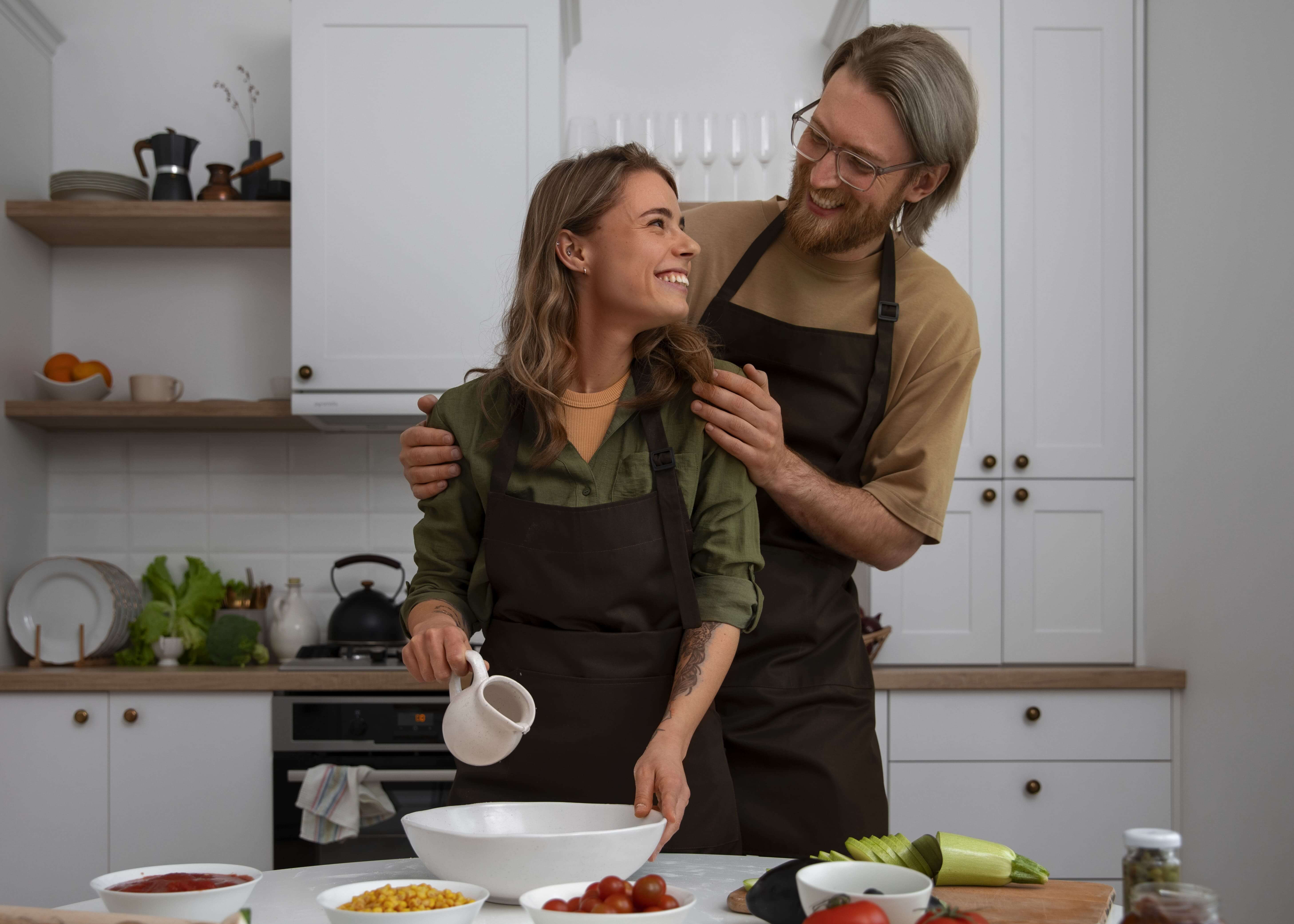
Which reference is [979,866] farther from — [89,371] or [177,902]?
[89,371]

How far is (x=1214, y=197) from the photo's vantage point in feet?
9.02

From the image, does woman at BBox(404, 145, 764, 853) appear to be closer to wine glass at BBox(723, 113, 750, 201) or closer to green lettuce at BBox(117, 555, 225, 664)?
wine glass at BBox(723, 113, 750, 201)

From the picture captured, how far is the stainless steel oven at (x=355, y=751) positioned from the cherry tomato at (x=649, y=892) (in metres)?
1.94

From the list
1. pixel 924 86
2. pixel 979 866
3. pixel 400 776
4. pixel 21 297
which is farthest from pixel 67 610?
pixel 979 866

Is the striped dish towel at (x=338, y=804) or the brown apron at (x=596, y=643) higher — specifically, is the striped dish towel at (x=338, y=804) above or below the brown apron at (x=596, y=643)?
below

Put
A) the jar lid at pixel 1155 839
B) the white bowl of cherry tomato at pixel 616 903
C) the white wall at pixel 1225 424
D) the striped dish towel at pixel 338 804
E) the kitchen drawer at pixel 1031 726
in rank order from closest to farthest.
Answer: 1. the jar lid at pixel 1155 839
2. the white bowl of cherry tomato at pixel 616 903
3. the white wall at pixel 1225 424
4. the striped dish towel at pixel 338 804
5. the kitchen drawer at pixel 1031 726

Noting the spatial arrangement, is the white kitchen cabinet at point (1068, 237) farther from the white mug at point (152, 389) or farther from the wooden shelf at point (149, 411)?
the white mug at point (152, 389)

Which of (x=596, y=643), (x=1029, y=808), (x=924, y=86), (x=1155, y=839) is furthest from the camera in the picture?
(x=1029, y=808)

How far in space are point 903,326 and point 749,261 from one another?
0.94 ft

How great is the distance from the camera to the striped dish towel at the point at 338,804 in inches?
106

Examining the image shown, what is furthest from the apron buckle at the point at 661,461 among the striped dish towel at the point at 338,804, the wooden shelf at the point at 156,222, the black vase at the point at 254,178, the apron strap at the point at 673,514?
the black vase at the point at 254,178

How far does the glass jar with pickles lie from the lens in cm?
75

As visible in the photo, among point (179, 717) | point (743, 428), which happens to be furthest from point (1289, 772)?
point (179, 717)

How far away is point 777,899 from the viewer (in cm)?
98
